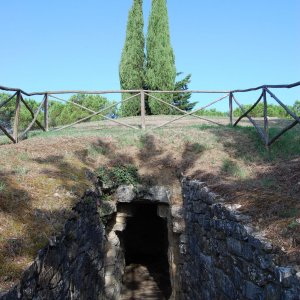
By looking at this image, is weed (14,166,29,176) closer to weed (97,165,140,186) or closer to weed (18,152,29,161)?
weed (18,152,29,161)

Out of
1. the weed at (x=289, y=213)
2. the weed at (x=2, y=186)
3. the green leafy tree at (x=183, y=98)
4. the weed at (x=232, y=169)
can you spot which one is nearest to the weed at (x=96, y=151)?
the weed at (x=232, y=169)

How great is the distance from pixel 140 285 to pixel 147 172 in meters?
4.14

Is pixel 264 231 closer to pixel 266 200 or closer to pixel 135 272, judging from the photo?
pixel 266 200

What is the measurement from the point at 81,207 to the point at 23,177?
42.6 inches

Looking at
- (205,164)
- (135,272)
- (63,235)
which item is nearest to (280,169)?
(205,164)

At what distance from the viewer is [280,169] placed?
7.44 metres

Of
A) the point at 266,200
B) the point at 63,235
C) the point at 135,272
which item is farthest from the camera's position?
the point at 135,272

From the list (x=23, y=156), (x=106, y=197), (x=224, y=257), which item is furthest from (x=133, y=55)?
(x=224, y=257)

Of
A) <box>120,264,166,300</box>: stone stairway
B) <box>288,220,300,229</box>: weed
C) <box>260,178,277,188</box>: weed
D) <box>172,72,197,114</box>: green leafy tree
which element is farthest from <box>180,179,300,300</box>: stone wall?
<box>172,72,197,114</box>: green leafy tree

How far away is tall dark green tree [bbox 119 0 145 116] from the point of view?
21844 millimetres

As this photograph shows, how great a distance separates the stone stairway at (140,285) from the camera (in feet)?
34.0

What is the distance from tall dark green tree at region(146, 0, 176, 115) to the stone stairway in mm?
10490

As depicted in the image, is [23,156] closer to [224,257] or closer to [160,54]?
[224,257]

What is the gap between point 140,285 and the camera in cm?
1120
